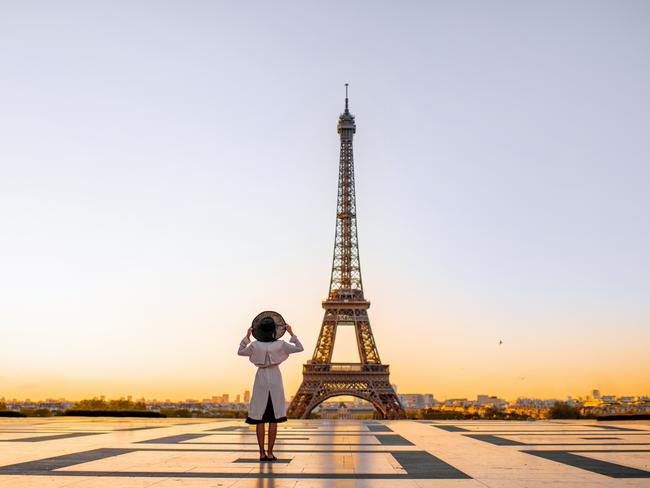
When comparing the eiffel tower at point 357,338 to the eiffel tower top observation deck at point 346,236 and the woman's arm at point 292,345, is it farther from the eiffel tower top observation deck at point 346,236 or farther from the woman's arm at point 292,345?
the woman's arm at point 292,345

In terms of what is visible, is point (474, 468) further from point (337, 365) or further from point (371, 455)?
A: point (337, 365)

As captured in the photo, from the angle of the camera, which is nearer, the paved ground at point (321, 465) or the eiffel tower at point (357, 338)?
the paved ground at point (321, 465)

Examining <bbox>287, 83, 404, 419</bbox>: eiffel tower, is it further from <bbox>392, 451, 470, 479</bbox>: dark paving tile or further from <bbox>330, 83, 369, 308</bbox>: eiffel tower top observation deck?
<bbox>392, 451, 470, 479</bbox>: dark paving tile

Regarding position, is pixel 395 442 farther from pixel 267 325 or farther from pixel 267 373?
pixel 267 325

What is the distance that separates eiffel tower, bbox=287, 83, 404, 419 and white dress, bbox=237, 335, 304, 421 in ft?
146

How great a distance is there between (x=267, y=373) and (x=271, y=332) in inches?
22.8

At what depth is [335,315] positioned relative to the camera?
191 ft

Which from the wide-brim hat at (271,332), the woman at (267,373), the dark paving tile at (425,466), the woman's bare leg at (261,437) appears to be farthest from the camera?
the wide-brim hat at (271,332)

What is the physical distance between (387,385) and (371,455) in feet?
149

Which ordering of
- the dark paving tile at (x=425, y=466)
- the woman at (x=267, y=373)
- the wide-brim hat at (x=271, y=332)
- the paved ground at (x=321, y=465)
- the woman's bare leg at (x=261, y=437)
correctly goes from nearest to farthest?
the paved ground at (x=321, y=465) < the dark paving tile at (x=425, y=466) < the woman at (x=267, y=373) < the woman's bare leg at (x=261, y=437) < the wide-brim hat at (x=271, y=332)

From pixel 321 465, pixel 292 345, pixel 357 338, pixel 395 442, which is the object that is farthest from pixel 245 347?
pixel 357 338

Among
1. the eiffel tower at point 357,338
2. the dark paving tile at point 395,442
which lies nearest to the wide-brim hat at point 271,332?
the dark paving tile at point 395,442

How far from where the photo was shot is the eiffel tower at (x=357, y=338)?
175 feet

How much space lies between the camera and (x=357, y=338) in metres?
57.3
